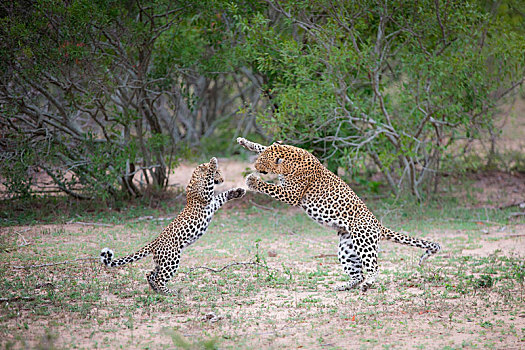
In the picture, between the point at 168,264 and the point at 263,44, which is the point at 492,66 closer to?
the point at 263,44

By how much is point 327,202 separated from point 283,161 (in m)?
0.71

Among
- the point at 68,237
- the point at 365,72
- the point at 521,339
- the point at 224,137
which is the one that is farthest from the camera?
the point at 224,137

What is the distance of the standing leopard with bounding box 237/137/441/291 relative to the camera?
22.5ft

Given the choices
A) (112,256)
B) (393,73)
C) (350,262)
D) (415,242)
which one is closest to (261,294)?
(350,262)

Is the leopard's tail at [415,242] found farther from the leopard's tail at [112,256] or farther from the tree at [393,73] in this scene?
the tree at [393,73]

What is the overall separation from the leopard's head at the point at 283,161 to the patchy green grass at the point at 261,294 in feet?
4.77

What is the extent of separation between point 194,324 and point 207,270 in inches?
93.6

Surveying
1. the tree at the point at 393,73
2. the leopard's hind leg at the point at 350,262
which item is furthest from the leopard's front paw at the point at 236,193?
the tree at the point at 393,73

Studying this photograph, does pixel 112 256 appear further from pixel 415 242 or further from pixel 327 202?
pixel 415 242

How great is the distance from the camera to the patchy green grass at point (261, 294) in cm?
541

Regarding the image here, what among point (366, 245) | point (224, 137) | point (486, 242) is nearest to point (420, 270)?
point (366, 245)

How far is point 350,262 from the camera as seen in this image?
714 cm

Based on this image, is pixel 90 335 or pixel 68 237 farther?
pixel 68 237

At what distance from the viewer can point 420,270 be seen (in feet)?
25.7
